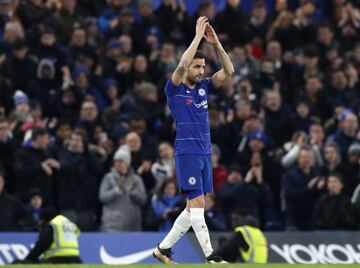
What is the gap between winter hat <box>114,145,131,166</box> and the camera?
73.8ft

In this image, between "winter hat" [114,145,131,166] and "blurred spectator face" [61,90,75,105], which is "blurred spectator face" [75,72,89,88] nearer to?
"blurred spectator face" [61,90,75,105]

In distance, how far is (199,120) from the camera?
16.8 metres

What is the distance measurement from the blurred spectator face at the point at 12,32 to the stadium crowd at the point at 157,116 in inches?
1.4

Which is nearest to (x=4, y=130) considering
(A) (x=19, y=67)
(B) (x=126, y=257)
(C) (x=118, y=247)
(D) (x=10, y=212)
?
(D) (x=10, y=212)

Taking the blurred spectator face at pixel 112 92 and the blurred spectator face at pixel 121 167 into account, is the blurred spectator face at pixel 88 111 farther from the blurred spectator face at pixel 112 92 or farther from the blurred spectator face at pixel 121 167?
the blurred spectator face at pixel 121 167

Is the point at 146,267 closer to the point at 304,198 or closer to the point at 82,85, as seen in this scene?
the point at 304,198

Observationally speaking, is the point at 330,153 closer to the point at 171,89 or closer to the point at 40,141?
the point at 40,141

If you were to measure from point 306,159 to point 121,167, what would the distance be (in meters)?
3.19

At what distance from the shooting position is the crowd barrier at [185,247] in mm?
21016

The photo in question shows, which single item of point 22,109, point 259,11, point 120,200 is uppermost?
point 259,11

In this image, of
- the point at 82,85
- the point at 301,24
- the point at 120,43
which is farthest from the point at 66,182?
the point at 301,24

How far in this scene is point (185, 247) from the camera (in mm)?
21688

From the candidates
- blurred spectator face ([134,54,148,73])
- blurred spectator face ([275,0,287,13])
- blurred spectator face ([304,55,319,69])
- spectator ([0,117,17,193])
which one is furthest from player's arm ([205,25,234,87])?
blurred spectator face ([275,0,287,13])

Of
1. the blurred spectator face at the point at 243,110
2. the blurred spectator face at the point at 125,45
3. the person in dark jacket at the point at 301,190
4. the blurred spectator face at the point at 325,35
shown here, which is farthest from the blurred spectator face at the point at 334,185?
the blurred spectator face at the point at 325,35
